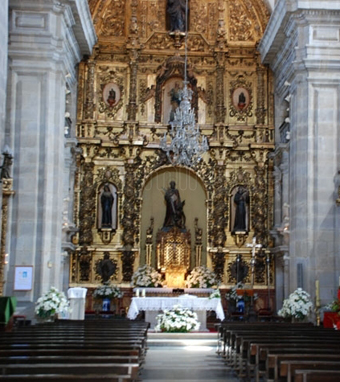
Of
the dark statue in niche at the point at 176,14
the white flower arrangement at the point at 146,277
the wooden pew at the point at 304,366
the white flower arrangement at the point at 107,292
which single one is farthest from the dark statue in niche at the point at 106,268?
the wooden pew at the point at 304,366

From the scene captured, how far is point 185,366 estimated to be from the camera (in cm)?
1468

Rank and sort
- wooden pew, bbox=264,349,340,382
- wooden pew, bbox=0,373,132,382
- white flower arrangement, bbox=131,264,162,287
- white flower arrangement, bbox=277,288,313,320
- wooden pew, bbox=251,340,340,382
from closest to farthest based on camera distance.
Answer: wooden pew, bbox=0,373,132,382
wooden pew, bbox=264,349,340,382
wooden pew, bbox=251,340,340,382
white flower arrangement, bbox=277,288,313,320
white flower arrangement, bbox=131,264,162,287

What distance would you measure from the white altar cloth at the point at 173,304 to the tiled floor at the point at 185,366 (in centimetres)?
314

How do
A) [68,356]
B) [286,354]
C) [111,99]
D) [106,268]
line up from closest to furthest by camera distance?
[68,356] → [286,354] → [106,268] → [111,99]

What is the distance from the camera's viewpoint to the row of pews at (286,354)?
8493mm

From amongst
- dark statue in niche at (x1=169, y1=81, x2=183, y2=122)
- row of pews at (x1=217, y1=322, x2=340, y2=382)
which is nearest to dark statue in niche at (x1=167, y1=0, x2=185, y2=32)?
dark statue in niche at (x1=169, y1=81, x2=183, y2=122)

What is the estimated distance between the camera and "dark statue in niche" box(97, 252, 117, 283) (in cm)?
2709

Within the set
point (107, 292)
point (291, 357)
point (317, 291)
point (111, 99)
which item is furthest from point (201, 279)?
point (291, 357)

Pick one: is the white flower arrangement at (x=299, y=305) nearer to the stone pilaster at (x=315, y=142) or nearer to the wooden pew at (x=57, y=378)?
the stone pilaster at (x=315, y=142)

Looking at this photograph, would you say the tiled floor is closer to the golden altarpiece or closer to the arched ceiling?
the golden altarpiece

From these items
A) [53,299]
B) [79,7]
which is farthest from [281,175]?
[53,299]

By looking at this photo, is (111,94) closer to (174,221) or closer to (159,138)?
(159,138)

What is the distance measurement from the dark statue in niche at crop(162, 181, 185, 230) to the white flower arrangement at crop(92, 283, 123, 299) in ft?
9.48

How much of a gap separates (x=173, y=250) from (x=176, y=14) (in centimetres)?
898
